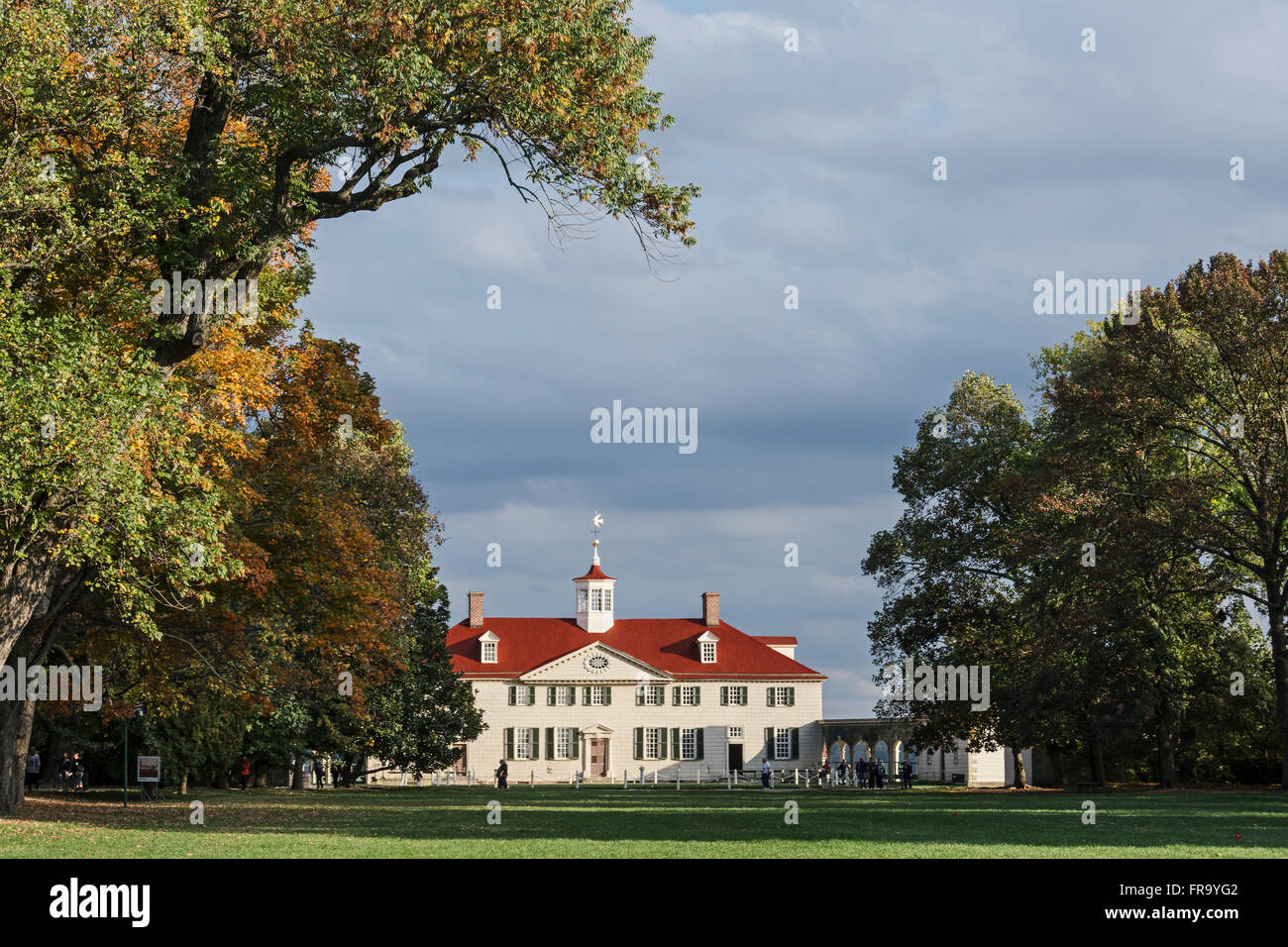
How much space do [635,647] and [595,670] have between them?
156 inches

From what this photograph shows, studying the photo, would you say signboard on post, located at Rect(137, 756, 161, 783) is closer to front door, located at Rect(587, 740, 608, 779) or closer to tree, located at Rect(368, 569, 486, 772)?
tree, located at Rect(368, 569, 486, 772)

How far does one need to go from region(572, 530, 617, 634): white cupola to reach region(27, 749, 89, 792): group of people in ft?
119

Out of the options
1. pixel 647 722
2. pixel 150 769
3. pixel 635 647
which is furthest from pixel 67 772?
pixel 635 647

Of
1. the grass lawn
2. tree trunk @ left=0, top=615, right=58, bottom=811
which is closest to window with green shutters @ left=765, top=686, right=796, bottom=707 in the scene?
the grass lawn

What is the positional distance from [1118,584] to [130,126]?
1162 inches

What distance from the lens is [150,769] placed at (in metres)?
35.7

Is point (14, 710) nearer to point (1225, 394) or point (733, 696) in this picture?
point (1225, 394)

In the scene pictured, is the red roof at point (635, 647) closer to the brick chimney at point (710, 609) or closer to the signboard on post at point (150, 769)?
the brick chimney at point (710, 609)

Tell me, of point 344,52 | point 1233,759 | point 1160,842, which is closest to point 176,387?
point 344,52

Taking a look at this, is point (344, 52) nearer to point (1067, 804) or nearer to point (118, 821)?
point (118, 821)

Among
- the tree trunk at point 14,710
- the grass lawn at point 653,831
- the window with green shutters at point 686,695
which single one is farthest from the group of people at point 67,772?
the window with green shutters at point 686,695

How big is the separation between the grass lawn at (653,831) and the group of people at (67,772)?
18804 millimetres

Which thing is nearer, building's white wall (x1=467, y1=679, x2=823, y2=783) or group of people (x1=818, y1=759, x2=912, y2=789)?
group of people (x1=818, y1=759, x2=912, y2=789)

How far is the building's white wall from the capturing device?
81188 millimetres
